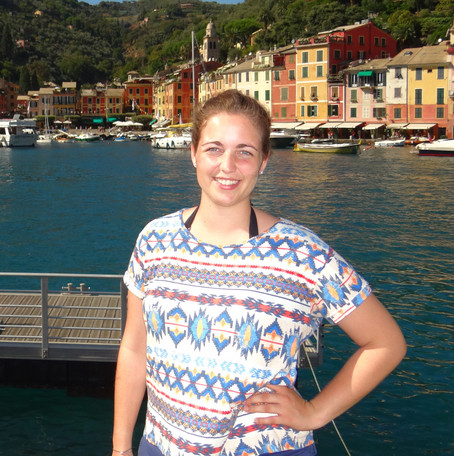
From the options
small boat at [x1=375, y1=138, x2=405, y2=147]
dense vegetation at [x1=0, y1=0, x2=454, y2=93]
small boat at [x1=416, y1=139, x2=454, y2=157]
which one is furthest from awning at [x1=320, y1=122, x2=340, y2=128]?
small boat at [x1=416, y1=139, x2=454, y2=157]

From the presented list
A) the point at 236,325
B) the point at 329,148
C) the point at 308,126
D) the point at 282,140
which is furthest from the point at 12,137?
the point at 236,325

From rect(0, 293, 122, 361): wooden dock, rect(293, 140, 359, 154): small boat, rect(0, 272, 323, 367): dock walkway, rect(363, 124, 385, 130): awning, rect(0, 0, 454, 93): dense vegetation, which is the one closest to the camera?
rect(0, 272, 323, 367): dock walkway

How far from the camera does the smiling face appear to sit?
204cm

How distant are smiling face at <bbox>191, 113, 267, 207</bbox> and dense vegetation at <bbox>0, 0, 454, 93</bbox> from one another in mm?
69275

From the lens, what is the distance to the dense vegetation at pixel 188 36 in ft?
233

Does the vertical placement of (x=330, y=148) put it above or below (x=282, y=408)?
below

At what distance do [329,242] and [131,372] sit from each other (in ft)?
52.3

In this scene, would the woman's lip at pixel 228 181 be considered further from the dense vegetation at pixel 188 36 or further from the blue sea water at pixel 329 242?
the dense vegetation at pixel 188 36

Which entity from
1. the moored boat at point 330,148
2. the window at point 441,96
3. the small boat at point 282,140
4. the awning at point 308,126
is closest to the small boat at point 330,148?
the moored boat at point 330,148

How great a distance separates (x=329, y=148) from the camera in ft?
170

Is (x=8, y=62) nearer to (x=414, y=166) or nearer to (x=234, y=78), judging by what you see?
(x=234, y=78)

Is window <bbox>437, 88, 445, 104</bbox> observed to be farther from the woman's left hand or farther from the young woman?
the woman's left hand

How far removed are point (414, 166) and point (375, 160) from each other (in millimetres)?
5085

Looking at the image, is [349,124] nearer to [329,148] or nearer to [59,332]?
[329,148]
